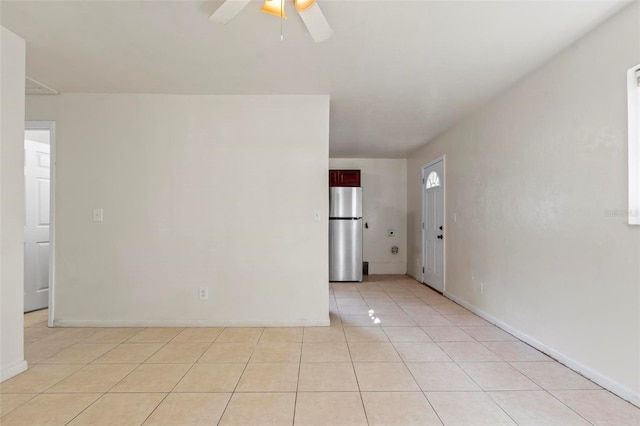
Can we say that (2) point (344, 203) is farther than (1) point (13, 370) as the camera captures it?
Yes

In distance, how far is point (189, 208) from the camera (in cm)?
322

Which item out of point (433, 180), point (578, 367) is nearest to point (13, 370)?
point (578, 367)

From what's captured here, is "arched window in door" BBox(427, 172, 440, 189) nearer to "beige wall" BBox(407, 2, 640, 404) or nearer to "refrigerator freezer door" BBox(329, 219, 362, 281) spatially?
"beige wall" BBox(407, 2, 640, 404)

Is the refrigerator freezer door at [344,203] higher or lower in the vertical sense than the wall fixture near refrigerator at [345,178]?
lower

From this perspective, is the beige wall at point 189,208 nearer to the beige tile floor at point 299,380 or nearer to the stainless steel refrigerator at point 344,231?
the beige tile floor at point 299,380

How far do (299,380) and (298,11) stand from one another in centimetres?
229

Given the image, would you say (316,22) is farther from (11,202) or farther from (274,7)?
(11,202)

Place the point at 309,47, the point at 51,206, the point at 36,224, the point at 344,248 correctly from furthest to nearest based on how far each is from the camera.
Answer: the point at 344,248 → the point at 36,224 → the point at 51,206 → the point at 309,47

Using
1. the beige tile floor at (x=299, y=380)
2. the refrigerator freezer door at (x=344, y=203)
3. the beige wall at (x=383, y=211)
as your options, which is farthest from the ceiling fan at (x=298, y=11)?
the beige wall at (x=383, y=211)

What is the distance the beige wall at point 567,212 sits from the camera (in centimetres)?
191

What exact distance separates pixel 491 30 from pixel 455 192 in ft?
8.02

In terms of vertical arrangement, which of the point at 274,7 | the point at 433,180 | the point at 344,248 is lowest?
the point at 344,248

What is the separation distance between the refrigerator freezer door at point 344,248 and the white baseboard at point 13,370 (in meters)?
4.05

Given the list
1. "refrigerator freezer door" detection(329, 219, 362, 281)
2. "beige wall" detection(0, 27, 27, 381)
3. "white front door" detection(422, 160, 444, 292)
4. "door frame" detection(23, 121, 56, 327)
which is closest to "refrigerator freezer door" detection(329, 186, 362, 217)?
"refrigerator freezer door" detection(329, 219, 362, 281)
